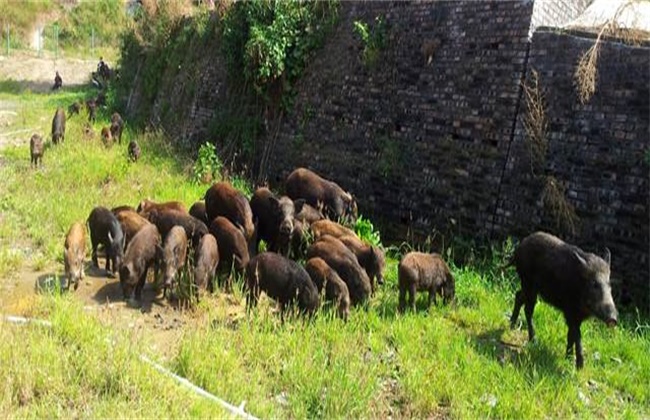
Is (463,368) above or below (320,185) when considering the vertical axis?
below

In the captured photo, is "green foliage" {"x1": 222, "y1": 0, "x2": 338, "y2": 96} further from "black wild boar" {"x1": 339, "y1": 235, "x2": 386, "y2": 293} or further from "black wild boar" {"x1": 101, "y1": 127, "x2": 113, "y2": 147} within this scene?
"black wild boar" {"x1": 339, "y1": 235, "x2": 386, "y2": 293}

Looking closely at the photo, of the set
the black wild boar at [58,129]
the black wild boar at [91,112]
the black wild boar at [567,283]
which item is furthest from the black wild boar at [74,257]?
the black wild boar at [91,112]

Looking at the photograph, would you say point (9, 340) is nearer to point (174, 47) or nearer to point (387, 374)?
point (387, 374)

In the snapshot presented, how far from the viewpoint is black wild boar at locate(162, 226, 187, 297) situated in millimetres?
6867

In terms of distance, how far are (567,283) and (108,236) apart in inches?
213

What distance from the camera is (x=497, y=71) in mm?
8945

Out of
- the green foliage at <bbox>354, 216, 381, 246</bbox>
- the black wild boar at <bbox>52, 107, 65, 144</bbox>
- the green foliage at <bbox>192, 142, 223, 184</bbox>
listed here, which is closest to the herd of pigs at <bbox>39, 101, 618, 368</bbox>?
the green foliage at <bbox>354, 216, 381, 246</bbox>

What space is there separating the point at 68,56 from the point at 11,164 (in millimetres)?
30336

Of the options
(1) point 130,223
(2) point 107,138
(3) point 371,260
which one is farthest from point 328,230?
(2) point 107,138

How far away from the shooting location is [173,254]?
23.0ft

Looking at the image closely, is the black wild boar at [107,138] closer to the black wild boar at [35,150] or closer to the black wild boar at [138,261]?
the black wild boar at [35,150]

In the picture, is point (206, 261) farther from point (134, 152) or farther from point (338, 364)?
point (134, 152)

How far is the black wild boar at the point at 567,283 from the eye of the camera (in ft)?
18.7

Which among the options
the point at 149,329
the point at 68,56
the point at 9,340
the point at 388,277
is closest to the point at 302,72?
the point at 388,277
